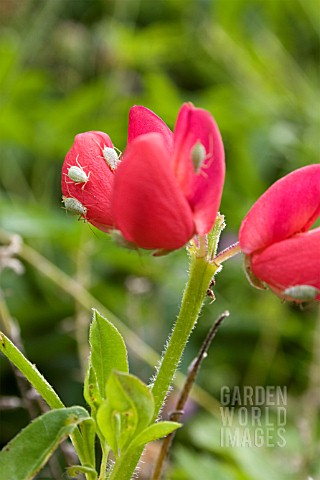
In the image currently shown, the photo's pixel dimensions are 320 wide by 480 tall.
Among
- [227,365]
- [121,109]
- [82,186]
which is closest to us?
[82,186]

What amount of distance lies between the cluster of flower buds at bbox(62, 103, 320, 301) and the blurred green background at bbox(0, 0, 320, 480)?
14.6 inches

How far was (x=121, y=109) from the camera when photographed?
235 cm

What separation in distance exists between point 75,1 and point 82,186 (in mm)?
2521

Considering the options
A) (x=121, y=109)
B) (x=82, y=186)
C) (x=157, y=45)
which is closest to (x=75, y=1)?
(x=157, y=45)

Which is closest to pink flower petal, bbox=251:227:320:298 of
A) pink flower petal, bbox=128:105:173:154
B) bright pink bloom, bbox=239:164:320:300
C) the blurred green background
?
bright pink bloom, bbox=239:164:320:300

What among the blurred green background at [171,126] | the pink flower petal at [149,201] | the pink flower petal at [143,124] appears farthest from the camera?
the blurred green background at [171,126]

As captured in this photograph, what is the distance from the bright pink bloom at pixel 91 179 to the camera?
0.66 m

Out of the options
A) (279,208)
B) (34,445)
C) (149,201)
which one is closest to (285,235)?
(279,208)

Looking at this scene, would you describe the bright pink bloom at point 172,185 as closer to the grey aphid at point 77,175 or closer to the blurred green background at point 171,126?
the grey aphid at point 77,175

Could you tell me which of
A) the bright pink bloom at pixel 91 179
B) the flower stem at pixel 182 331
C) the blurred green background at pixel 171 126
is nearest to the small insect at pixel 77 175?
the bright pink bloom at pixel 91 179

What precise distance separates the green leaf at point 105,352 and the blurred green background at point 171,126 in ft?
1.22

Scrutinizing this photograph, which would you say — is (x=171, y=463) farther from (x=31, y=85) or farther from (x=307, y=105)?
(x=307, y=105)

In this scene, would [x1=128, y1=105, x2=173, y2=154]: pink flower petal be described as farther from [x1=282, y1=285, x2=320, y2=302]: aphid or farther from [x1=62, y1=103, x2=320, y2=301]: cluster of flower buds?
[x1=282, y1=285, x2=320, y2=302]: aphid

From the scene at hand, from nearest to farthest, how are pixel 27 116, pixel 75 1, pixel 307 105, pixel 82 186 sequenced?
pixel 82 186, pixel 27 116, pixel 307 105, pixel 75 1
